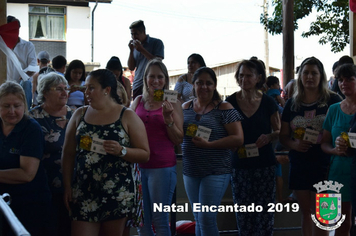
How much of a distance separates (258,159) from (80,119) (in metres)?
1.70

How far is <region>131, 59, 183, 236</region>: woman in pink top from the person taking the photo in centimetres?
367

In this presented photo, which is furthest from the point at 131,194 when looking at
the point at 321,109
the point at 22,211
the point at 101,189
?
the point at 321,109

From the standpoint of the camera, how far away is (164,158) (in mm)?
3709

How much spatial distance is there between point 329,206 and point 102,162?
194 centimetres

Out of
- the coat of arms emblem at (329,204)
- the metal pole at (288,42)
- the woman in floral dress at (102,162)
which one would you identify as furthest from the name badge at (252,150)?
the metal pole at (288,42)

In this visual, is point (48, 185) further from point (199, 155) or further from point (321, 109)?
point (321, 109)

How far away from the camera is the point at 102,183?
2.98 metres

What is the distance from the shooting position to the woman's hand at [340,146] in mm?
3413

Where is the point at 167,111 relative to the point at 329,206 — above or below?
above

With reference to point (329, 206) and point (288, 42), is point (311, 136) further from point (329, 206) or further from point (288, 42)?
point (288, 42)

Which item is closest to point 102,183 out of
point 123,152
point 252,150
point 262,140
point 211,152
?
point 123,152

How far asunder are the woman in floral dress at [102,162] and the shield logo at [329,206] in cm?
157

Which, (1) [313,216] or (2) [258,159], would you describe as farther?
(2) [258,159]

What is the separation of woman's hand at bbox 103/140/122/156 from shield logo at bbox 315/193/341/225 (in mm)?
1809
